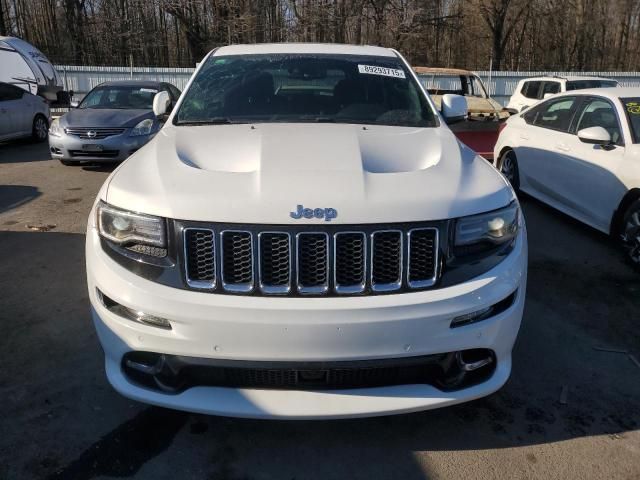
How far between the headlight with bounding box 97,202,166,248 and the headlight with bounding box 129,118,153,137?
23.6 ft

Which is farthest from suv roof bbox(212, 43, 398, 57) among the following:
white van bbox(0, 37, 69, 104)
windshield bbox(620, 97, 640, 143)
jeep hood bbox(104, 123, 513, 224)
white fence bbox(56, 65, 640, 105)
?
white fence bbox(56, 65, 640, 105)

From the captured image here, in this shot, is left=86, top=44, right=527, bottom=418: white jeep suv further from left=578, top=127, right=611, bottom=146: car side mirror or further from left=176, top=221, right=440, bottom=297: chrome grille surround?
left=578, top=127, right=611, bottom=146: car side mirror

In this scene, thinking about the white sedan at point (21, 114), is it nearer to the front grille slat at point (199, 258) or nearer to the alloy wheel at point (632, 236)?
the front grille slat at point (199, 258)

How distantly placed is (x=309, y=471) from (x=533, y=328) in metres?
2.10

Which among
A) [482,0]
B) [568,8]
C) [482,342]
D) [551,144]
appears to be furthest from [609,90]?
[568,8]

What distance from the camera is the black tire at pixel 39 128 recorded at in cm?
1276

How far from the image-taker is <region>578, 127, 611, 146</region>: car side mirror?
5406mm

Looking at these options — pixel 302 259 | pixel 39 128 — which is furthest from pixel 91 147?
pixel 302 259

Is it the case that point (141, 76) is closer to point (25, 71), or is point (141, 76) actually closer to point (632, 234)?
point (25, 71)

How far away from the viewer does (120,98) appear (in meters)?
10.7

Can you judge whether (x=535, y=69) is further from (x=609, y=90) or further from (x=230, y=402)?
(x=230, y=402)

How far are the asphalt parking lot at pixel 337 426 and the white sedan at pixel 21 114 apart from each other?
875cm

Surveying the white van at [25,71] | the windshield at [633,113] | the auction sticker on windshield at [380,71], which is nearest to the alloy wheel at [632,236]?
the windshield at [633,113]

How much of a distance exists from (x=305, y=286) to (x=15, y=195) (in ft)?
22.3
